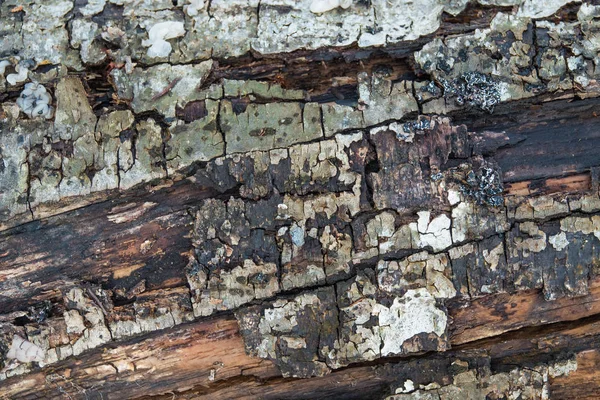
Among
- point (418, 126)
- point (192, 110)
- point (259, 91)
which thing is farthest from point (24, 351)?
point (418, 126)

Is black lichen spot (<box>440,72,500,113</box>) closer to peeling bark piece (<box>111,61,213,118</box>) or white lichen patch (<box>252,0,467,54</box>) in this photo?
white lichen patch (<box>252,0,467,54</box>)

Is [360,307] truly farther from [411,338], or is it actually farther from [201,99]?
[201,99]

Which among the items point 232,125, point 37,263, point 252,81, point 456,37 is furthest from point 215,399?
point 456,37

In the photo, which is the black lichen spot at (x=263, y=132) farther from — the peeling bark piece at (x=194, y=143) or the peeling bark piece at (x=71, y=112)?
the peeling bark piece at (x=71, y=112)

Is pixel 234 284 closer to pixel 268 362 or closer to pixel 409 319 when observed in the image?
pixel 268 362

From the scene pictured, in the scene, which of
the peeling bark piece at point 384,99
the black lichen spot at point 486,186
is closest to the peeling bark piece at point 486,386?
the black lichen spot at point 486,186
